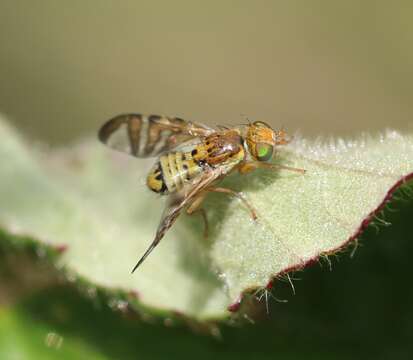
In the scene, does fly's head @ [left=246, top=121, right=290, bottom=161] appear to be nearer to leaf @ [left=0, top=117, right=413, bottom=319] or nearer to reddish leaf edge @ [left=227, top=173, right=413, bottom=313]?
leaf @ [left=0, top=117, right=413, bottom=319]

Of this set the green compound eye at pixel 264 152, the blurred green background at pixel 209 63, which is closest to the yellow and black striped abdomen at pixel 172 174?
the green compound eye at pixel 264 152

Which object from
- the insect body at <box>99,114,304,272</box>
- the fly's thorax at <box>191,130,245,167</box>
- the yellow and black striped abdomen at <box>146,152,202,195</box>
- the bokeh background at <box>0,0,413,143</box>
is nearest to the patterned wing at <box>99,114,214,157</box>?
the insect body at <box>99,114,304,272</box>

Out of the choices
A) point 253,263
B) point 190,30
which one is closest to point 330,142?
point 253,263

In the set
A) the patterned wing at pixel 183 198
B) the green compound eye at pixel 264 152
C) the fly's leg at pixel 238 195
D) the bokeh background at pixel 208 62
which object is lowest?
the bokeh background at pixel 208 62

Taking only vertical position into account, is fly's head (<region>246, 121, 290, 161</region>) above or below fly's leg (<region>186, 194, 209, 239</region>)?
above

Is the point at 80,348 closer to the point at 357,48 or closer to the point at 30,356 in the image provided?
the point at 30,356

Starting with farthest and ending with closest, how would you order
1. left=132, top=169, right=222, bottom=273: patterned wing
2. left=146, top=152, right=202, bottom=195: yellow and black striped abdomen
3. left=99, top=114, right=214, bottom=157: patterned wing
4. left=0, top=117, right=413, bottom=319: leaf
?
left=99, top=114, right=214, bottom=157: patterned wing → left=146, top=152, right=202, bottom=195: yellow and black striped abdomen → left=132, top=169, right=222, bottom=273: patterned wing → left=0, top=117, right=413, bottom=319: leaf

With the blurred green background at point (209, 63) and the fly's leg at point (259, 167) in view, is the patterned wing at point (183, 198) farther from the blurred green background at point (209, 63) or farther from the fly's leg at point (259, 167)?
the blurred green background at point (209, 63)

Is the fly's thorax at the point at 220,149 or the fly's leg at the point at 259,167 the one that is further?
the fly's thorax at the point at 220,149
